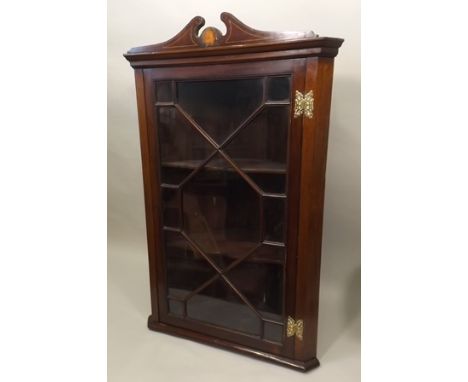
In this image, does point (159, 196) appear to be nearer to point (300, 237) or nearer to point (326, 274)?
point (300, 237)

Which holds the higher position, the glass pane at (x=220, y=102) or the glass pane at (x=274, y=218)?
the glass pane at (x=220, y=102)

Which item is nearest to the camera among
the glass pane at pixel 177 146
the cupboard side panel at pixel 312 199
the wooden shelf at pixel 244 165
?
the cupboard side panel at pixel 312 199

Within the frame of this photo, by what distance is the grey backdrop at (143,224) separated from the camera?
1503mm

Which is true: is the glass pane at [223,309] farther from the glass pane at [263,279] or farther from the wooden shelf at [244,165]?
the wooden shelf at [244,165]

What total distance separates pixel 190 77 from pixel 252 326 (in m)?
0.78

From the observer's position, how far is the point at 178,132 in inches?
61.9

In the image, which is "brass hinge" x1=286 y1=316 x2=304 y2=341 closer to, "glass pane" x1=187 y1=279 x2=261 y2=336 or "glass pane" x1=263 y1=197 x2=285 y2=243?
"glass pane" x1=187 y1=279 x2=261 y2=336

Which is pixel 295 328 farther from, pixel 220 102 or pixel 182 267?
pixel 220 102

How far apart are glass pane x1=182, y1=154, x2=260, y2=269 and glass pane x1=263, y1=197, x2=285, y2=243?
32 mm

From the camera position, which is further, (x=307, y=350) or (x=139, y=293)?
(x=139, y=293)

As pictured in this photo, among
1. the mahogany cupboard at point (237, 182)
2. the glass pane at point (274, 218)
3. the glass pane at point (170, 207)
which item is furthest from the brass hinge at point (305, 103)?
the glass pane at point (170, 207)

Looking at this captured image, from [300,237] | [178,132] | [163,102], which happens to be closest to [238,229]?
[300,237]

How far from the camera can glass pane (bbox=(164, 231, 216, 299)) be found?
1628mm

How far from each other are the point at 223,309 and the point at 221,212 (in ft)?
1.02
